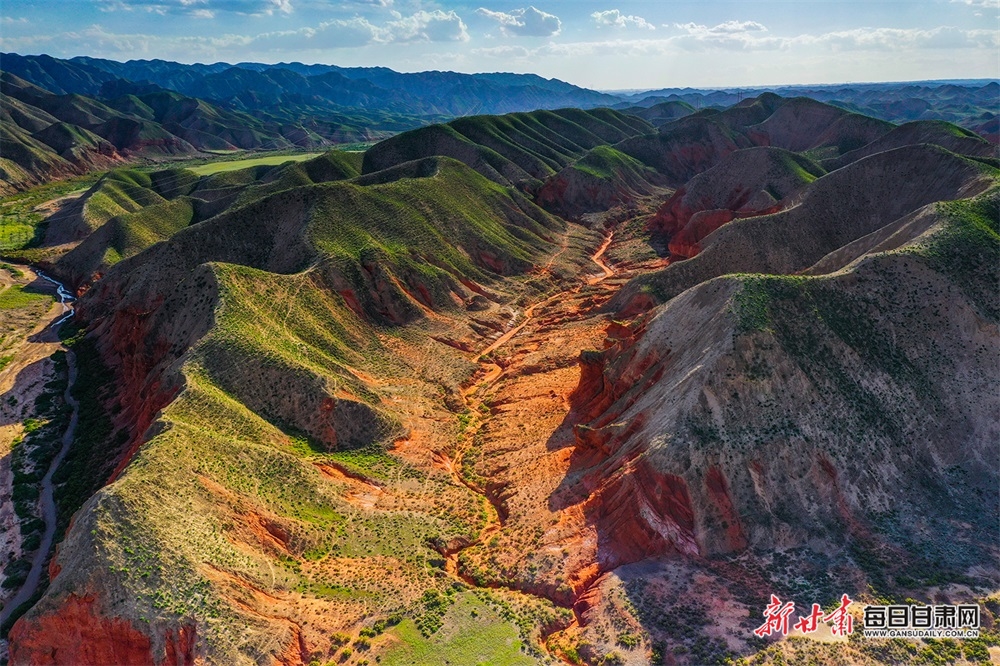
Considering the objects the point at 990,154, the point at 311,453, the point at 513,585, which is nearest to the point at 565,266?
the point at 311,453

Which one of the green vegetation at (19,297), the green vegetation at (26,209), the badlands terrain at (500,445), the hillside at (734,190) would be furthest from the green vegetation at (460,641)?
the green vegetation at (26,209)

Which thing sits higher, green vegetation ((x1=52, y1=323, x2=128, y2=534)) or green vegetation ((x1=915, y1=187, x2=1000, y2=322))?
green vegetation ((x1=915, y1=187, x2=1000, y2=322))

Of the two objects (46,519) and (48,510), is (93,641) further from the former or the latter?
(48,510)

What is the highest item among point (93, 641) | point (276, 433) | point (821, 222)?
point (821, 222)

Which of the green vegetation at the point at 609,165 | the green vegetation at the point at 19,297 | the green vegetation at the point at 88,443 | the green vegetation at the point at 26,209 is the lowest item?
the green vegetation at the point at 88,443

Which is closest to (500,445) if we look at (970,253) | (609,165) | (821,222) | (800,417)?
(800,417)

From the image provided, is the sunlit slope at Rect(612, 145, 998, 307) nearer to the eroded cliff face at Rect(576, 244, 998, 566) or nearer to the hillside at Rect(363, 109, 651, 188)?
the eroded cliff face at Rect(576, 244, 998, 566)

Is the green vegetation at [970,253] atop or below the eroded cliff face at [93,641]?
atop

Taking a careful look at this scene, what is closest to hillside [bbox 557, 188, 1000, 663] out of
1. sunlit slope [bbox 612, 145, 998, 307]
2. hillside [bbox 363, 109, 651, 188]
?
sunlit slope [bbox 612, 145, 998, 307]

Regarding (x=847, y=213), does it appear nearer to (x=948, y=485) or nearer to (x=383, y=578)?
(x=948, y=485)

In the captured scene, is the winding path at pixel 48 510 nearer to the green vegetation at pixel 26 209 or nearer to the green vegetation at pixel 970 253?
the green vegetation at pixel 26 209
